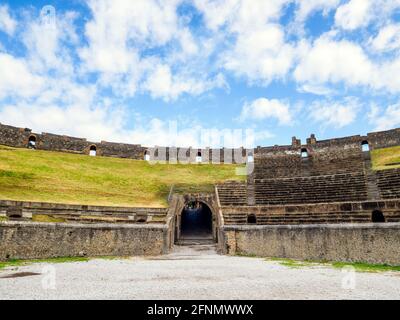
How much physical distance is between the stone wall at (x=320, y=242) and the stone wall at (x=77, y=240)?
3.85m

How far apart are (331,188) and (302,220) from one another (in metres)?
7.55

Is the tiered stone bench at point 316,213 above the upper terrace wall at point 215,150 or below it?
below

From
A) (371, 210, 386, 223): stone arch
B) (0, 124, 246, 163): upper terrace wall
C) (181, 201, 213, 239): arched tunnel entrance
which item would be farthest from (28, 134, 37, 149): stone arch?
(371, 210, 386, 223): stone arch

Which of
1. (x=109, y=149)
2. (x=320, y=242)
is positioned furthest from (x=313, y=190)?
(x=109, y=149)

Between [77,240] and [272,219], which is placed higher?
[272,219]

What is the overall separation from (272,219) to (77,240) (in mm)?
10970

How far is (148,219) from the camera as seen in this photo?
63.9ft

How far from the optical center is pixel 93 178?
92.6ft

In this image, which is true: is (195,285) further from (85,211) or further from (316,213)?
(85,211)

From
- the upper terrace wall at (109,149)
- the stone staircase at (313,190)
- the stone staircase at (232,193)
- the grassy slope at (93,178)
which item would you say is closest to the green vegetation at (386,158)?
the stone staircase at (313,190)

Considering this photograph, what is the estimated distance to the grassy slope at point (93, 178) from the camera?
2212cm

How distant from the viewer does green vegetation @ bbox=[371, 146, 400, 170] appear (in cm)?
2629

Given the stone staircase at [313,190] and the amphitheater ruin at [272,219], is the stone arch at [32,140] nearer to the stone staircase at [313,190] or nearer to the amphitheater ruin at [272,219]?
the amphitheater ruin at [272,219]
